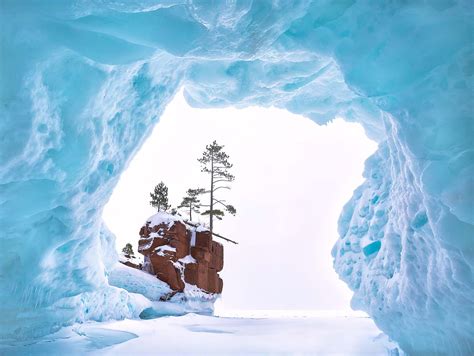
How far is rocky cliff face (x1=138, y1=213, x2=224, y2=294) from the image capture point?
60.7ft

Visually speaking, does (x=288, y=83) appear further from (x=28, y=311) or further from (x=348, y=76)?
(x=28, y=311)

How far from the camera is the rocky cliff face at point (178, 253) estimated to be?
1850cm

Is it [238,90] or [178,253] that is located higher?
[238,90]

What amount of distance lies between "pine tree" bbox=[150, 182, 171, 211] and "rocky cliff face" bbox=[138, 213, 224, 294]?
7.51m

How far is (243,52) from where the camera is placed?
5.25 meters

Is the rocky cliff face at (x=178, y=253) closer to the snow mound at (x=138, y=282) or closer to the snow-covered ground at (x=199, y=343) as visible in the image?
the snow mound at (x=138, y=282)

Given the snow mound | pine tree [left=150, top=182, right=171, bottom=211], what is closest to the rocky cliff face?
the snow mound

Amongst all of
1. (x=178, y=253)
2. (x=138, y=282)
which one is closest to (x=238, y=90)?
(x=138, y=282)

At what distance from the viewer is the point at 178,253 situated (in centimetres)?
1966

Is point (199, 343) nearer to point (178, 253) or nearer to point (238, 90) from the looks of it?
point (238, 90)

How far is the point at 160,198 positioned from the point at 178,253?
10115 millimetres

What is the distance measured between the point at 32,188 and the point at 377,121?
6090mm

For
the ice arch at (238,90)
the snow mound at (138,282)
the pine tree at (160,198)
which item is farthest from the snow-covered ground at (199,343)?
the pine tree at (160,198)

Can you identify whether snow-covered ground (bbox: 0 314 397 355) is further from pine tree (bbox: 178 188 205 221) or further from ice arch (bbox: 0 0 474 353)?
pine tree (bbox: 178 188 205 221)
